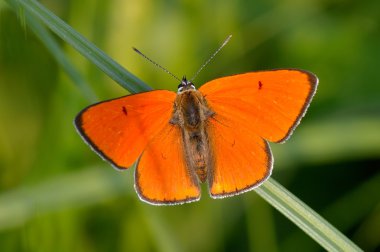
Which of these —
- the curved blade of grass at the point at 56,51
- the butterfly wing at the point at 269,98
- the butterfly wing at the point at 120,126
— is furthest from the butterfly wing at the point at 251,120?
the curved blade of grass at the point at 56,51

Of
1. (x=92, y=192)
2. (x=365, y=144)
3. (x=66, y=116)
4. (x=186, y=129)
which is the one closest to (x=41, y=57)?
(x=66, y=116)

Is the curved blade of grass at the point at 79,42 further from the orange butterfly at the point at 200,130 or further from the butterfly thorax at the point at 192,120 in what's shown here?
the butterfly thorax at the point at 192,120

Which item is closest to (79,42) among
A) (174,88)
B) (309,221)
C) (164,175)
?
(164,175)

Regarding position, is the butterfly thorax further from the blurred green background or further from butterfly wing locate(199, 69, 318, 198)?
the blurred green background

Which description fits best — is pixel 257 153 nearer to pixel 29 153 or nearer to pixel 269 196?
pixel 269 196

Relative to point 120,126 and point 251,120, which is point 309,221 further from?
point 120,126
